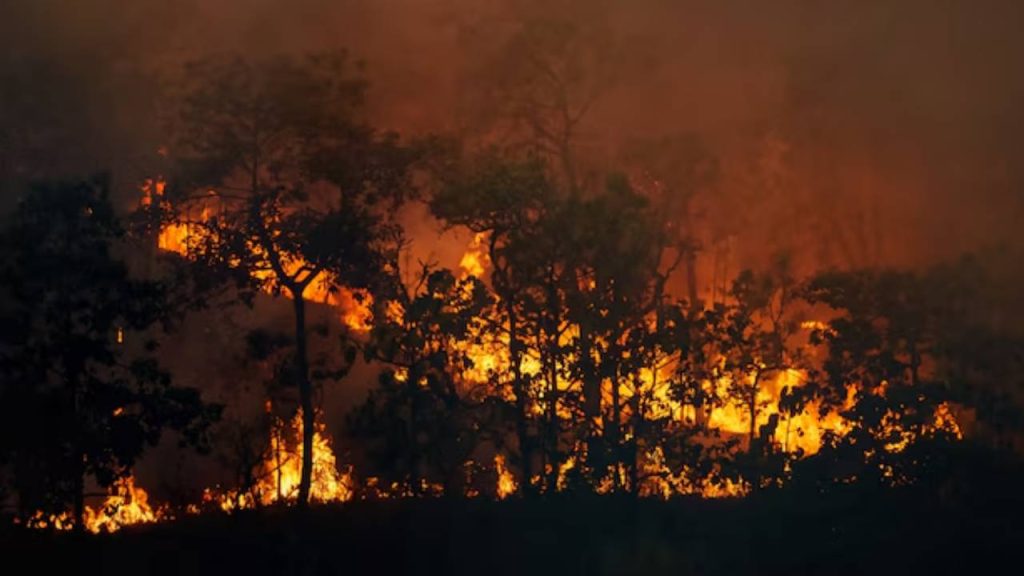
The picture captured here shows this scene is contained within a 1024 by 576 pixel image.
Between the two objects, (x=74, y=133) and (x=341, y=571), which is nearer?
(x=341, y=571)

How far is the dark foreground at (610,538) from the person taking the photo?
105 feet

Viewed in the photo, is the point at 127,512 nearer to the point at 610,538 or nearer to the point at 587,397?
the point at 587,397

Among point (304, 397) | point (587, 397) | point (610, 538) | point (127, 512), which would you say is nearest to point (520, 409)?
point (587, 397)

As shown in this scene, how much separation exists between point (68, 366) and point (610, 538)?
17507 mm

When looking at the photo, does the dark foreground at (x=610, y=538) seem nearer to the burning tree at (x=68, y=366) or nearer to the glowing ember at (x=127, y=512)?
the glowing ember at (x=127, y=512)

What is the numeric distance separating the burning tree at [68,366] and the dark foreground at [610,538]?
4600 mm

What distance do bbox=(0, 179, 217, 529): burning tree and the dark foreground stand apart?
4.60 meters

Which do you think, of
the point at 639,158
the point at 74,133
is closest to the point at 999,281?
the point at 639,158

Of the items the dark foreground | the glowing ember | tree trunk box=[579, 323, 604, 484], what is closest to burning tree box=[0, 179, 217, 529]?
the dark foreground

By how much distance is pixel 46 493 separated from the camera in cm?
2681

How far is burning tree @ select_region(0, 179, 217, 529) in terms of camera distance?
25.8 m

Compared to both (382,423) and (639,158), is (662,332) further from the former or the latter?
(639,158)

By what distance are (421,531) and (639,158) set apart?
76.4 ft

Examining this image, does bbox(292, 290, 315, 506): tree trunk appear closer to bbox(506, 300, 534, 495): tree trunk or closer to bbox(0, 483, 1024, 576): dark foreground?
bbox(0, 483, 1024, 576): dark foreground
